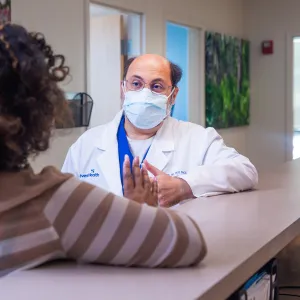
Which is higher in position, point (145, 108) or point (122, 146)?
point (145, 108)

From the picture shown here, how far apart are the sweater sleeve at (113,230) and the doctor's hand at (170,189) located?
78 cm

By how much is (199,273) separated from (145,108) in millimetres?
1252

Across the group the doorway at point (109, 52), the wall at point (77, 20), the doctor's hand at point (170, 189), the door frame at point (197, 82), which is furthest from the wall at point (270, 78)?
the doctor's hand at point (170, 189)

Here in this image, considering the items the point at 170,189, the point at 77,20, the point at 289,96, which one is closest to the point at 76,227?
the point at 170,189

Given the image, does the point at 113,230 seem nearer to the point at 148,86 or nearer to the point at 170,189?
the point at 170,189

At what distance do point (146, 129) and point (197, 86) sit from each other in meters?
2.92

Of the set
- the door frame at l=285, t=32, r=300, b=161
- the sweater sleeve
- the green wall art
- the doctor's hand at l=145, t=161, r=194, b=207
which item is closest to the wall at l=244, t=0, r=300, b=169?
the door frame at l=285, t=32, r=300, b=161

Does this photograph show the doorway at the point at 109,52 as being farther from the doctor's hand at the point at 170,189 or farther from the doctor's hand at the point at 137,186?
the doctor's hand at the point at 137,186

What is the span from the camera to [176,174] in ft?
5.98

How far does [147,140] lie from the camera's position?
1.92 m

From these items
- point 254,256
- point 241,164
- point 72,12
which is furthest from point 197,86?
point 254,256

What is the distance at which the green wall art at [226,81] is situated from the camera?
4.87m

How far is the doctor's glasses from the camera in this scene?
2.00 meters

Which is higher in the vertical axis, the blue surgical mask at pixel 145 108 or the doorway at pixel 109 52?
the doorway at pixel 109 52
